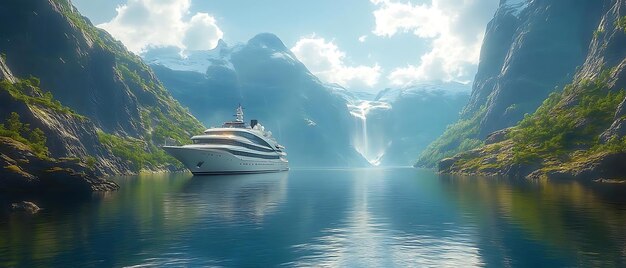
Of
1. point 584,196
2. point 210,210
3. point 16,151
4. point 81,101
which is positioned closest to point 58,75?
point 81,101

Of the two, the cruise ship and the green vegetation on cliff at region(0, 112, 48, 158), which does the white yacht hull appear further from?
the green vegetation on cliff at region(0, 112, 48, 158)

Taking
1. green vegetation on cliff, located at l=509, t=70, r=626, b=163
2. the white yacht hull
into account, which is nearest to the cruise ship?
the white yacht hull

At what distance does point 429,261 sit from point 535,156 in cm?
12266

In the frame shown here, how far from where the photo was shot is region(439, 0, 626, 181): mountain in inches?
4252

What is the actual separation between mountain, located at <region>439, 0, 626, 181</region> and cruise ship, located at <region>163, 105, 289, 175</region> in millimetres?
75290

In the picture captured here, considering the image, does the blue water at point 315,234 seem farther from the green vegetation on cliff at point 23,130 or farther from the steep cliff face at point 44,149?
the green vegetation on cliff at point 23,130

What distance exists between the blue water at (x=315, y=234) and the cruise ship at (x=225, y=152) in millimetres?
65361

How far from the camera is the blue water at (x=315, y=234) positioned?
25.6 m

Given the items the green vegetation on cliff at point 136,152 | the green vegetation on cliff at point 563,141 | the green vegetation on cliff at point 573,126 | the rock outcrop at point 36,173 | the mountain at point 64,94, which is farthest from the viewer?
the green vegetation on cliff at point 136,152

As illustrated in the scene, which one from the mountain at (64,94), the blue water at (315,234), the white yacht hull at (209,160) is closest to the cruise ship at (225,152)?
the white yacht hull at (209,160)

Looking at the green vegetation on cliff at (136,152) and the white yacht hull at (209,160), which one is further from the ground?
the green vegetation on cliff at (136,152)

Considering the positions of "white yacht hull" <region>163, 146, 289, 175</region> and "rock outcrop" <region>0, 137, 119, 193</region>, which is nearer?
"rock outcrop" <region>0, 137, 119, 193</region>

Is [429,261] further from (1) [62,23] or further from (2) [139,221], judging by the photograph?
(1) [62,23]

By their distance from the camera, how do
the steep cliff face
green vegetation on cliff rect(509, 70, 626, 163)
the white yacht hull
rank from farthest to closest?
green vegetation on cliff rect(509, 70, 626, 163), the white yacht hull, the steep cliff face
